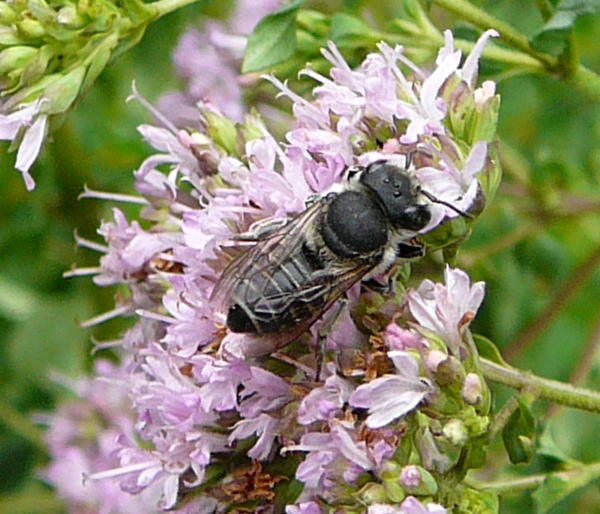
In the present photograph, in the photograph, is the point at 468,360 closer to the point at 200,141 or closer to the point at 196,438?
the point at 196,438

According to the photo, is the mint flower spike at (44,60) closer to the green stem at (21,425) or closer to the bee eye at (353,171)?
the bee eye at (353,171)

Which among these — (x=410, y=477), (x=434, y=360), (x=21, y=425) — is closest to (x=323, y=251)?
(x=434, y=360)

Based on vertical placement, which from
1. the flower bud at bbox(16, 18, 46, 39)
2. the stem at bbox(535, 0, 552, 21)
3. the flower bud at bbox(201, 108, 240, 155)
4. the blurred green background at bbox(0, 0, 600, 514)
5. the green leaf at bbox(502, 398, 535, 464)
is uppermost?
the flower bud at bbox(16, 18, 46, 39)

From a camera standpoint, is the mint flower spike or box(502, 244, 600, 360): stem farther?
box(502, 244, 600, 360): stem

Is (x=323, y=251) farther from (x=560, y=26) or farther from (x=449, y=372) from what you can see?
(x=560, y=26)

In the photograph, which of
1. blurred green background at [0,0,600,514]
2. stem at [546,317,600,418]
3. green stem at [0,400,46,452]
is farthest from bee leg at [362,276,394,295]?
green stem at [0,400,46,452]

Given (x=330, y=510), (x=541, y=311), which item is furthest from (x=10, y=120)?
(x=541, y=311)

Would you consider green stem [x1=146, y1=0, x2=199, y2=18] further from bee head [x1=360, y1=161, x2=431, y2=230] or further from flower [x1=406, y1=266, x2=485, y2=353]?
flower [x1=406, y1=266, x2=485, y2=353]
